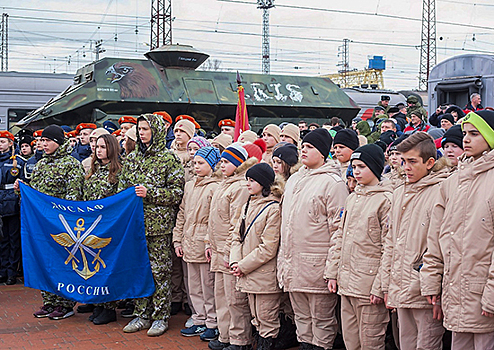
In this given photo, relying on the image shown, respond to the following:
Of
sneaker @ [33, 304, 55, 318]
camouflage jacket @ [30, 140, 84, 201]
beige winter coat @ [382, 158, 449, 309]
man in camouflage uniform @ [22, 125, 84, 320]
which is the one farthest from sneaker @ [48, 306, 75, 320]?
beige winter coat @ [382, 158, 449, 309]

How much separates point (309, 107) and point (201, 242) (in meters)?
12.8

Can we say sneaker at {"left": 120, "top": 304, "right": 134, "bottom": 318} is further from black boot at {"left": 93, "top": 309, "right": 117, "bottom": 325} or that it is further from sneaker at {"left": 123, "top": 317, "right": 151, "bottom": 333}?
sneaker at {"left": 123, "top": 317, "right": 151, "bottom": 333}

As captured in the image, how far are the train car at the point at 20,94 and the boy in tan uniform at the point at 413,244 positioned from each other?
1671 centimetres

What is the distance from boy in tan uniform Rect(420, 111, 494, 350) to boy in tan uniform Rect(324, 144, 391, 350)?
27.8 inches

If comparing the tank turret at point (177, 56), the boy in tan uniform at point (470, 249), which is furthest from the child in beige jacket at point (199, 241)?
the tank turret at point (177, 56)

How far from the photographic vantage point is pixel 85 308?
291 inches

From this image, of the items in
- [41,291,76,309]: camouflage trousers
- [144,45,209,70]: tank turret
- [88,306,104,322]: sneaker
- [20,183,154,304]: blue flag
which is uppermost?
[144,45,209,70]: tank turret

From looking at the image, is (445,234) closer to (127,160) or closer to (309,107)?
(127,160)

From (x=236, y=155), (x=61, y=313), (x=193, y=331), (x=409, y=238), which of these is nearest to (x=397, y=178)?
(x=409, y=238)

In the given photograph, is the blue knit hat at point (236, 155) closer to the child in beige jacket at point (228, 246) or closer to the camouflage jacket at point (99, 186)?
the child in beige jacket at point (228, 246)

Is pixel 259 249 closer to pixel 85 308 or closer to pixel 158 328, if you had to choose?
pixel 158 328

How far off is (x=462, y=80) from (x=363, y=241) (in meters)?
13.2

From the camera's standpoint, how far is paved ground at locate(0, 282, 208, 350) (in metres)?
6.07

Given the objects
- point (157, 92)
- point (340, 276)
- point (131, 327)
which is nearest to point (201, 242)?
point (131, 327)
